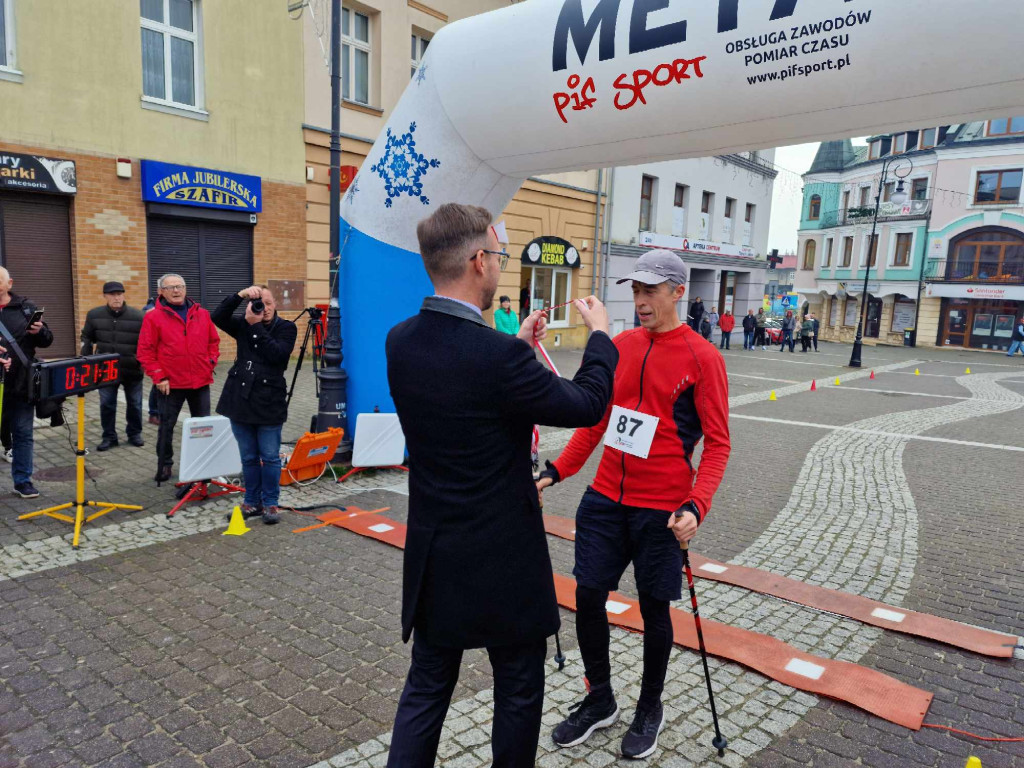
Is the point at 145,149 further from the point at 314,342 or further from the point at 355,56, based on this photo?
the point at 355,56

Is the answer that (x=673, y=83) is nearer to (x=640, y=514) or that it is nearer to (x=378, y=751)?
(x=640, y=514)

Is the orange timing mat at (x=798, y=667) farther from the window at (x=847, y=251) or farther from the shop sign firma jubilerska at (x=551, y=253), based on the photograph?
the window at (x=847, y=251)

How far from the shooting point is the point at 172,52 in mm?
11844

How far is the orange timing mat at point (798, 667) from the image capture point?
131 inches

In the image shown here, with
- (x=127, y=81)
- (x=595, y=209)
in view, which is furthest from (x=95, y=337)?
(x=595, y=209)

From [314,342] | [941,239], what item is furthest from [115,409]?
[941,239]

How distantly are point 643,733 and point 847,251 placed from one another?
159ft

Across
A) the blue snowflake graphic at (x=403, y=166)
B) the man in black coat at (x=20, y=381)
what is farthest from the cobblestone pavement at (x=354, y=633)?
the blue snowflake graphic at (x=403, y=166)

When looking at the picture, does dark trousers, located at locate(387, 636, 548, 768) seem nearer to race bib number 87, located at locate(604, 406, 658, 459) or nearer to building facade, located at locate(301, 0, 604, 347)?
race bib number 87, located at locate(604, 406, 658, 459)

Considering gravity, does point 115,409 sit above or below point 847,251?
below

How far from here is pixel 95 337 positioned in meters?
7.62

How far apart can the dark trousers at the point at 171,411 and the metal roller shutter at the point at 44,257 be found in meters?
5.97

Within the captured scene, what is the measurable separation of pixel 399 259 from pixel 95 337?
3733 mm

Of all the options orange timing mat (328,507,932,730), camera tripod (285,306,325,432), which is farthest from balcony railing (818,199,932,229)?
orange timing mat (328,507,932,730)
